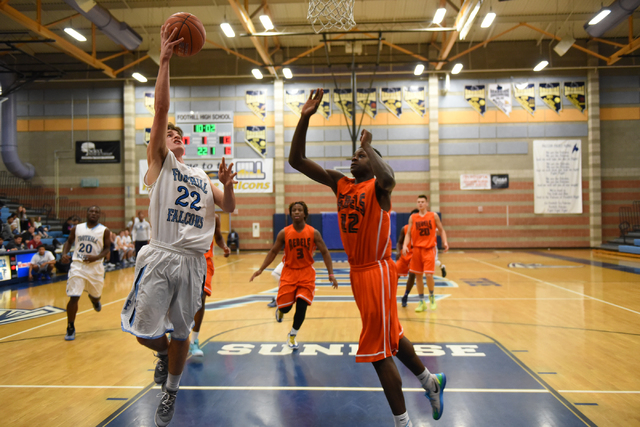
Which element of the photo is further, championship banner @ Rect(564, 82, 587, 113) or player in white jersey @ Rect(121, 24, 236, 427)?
championship banner @ Rect(564, 82, 587, 113)

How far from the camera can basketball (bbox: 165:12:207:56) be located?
3118 millimetres

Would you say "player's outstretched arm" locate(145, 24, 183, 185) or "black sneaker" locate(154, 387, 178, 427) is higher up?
"player's outstretched arm" locate(145, 24, 183, 185)

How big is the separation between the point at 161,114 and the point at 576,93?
2091 cm

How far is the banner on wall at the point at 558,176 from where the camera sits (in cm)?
1888

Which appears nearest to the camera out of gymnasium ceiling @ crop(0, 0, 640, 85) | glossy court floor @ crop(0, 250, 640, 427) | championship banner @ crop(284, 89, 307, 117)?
glossy court floor @ crop(0, 250, 640, 427)

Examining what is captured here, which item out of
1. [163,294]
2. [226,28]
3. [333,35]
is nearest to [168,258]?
[163,294]

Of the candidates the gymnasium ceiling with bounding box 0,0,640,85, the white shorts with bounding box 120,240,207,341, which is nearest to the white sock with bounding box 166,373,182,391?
the white shorts with bounding box 120,240,207,341

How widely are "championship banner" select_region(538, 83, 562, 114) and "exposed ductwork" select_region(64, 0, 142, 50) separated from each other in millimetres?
17369

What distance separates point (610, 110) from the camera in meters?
18.8

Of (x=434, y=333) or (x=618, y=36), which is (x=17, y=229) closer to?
(x=434, y=333)

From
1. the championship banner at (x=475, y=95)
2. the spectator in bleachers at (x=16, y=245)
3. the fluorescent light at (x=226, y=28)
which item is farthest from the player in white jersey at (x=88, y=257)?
the championship banner at (x=475, y=95)

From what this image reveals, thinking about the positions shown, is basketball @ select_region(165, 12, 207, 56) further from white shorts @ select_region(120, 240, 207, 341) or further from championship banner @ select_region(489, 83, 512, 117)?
championship banner @ select_region(489, 83, 512, 117)

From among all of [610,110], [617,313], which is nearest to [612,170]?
[610,110]

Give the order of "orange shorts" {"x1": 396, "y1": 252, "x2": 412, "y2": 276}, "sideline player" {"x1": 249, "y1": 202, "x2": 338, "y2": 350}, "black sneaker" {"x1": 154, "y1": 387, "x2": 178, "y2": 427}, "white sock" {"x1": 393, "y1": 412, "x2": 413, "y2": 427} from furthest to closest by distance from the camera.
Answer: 1. "orange shorts" {"x1": 396, "y1": 252, "x2": 412, "y2": 276}
2. "sideline player" {"x1": 249, "y1": 202, "x2": 338, "y2": 350}
3. "black sneaker" {"x1": 154, "y1": 387, "x2": 178, "y2": 427}
4. "white sock" {"x1": 393, "y1": 412, "x2": 413, "y2": 427}
